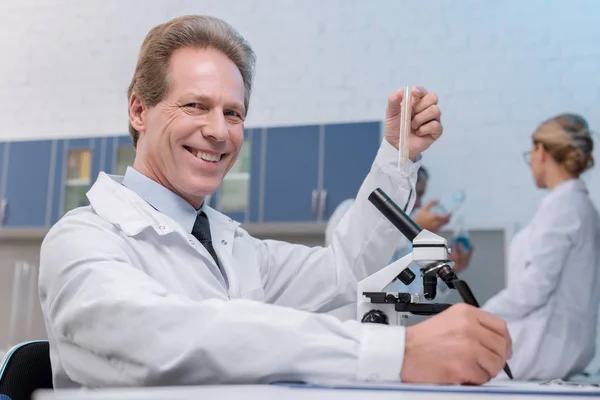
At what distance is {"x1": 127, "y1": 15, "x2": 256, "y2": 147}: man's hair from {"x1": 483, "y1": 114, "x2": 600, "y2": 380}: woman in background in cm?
173

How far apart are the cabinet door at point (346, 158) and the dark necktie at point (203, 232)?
2.36 meters

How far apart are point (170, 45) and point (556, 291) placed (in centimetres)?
193

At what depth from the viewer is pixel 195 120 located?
1.12 m

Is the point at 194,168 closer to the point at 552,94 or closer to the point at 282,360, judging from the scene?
the point at 282,360

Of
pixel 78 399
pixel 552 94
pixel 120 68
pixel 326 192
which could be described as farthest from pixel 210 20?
pixel 120 68

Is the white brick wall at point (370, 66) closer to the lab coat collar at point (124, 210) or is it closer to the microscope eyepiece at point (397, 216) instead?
the microscope eyepiece at point (397, 216)

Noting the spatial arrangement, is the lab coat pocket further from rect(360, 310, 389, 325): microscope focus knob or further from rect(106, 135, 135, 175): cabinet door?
rect(106, 135, 135, 175): cabinet door

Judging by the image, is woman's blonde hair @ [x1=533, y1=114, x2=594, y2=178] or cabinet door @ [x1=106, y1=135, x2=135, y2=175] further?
cabinet door @ [x1=106, y1=135, x2=135, y2=175]

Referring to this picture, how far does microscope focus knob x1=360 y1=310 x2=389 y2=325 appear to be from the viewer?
92cm

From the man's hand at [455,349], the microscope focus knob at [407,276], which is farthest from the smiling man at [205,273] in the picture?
the microscope focus knob at [407,276]

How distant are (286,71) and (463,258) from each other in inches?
60.9

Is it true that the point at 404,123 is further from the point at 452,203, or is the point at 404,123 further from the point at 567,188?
the point at 452,203

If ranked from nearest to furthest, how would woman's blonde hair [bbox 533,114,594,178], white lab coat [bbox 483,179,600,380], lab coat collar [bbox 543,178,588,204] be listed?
white lab coat [bbox 483,179,600,380] → lab coat collar [bbox 543,178,588,204] → woman's blonde hair [bbox 533,114,594,178]

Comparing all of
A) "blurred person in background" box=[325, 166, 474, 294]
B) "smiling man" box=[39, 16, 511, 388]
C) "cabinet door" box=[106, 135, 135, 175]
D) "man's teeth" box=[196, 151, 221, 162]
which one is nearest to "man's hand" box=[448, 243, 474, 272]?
"blurred person in background" box=[325, 166, 474, 294]
